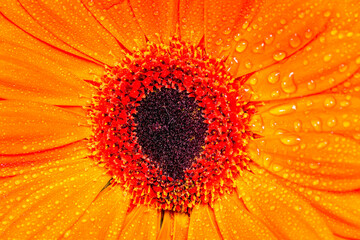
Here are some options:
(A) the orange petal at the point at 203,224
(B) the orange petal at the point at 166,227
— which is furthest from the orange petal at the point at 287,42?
(B) the orange petal at the point at 166,227

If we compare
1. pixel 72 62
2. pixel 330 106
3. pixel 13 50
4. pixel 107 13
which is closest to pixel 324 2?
pixel 330 106

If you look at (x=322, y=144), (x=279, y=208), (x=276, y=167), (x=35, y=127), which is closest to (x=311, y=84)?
(x=322, y=144)

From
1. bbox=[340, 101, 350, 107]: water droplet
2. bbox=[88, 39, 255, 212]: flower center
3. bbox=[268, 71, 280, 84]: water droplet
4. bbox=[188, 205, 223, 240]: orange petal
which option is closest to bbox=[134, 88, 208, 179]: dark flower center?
bbox=[88, 39, 255, 212]: flower center

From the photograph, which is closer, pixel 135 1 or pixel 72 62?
pixel 135 1

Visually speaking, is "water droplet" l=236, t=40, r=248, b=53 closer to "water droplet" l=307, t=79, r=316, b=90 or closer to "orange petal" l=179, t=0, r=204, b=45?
A: "orange petal" l=179, t=0, r=204, b=45

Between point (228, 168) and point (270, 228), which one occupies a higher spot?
point (228, 168)

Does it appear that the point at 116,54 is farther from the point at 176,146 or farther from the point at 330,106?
the point at 330,106
